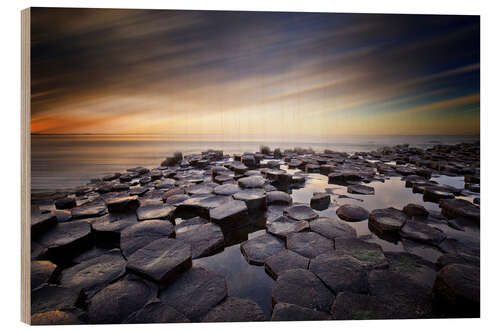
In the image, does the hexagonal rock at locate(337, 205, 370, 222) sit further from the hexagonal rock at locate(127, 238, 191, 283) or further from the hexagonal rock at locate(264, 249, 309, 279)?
the hexagonal rock at locate(127, 238, 191, 283)

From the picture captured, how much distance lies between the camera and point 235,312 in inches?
47.8

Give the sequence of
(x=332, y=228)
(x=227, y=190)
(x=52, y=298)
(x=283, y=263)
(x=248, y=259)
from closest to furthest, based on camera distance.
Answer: (x=52, y=298) → (x=283, y=263) → (x=248, y=259) → (x=332, y=228) → (x=227, y=190)

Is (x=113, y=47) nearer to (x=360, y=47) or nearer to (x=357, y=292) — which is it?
(x=360, y=47)

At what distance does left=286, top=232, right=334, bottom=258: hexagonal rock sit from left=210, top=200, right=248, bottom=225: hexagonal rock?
0.59m

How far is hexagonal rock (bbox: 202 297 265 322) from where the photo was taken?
46.8 inches

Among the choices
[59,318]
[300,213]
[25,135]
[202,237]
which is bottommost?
[59,318]

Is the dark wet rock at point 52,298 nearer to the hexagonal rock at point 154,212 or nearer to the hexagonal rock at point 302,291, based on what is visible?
the hexagonal rock at point 154,212

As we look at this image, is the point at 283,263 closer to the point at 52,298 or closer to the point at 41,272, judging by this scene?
the point at 52,298

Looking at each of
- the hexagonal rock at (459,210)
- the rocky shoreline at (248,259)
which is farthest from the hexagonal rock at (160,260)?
the hexagonal rock at (459,210)

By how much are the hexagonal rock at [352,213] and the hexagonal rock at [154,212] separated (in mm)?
1983

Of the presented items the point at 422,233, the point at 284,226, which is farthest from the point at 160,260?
the point at 422,233

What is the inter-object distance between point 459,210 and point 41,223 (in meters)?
4.33

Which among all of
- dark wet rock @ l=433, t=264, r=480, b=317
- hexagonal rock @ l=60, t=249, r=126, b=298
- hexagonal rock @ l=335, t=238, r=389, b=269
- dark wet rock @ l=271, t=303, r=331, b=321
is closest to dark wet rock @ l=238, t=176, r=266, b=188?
hexagonal rock @ l=335, t=238, r=389, b=269

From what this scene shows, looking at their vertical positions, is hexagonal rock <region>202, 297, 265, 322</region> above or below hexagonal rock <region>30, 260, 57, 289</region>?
below
